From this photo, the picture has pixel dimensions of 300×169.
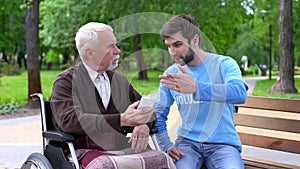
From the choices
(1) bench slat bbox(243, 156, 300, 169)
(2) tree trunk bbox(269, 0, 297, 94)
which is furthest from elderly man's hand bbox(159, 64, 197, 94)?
(2) tree trunk bbox(269, 0, 297, 94)

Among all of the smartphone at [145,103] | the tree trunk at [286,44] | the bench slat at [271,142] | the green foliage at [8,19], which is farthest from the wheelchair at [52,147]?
the green foliage at [8,19]

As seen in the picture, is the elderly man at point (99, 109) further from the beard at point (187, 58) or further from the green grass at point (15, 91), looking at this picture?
the green grass at point (15, 91)

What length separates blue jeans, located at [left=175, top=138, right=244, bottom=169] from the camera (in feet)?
10.3

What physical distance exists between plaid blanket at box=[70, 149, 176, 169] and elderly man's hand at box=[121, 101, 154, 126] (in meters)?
0.23

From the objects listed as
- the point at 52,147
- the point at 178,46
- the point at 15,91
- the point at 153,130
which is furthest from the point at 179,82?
the point at 15,91

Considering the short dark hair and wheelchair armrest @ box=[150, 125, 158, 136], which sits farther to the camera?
wheelchair armrest @ box=[150, 125, 158, 136]

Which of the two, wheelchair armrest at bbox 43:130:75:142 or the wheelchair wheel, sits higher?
wheelchair armrest at bbox 43:130:75:142

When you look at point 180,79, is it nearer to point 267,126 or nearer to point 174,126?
point 174,126

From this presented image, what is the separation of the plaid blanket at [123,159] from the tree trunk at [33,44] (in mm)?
9322

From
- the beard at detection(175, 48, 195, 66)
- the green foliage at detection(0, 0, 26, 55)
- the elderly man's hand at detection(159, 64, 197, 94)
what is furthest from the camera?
the green foliage at detection(0, 0, 26, 55)

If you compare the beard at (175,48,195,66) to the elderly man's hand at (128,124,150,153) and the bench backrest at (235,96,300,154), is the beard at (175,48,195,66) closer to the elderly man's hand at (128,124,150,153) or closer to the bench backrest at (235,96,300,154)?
the elderly man's hand at (128,124,150,153)

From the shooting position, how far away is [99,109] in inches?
118

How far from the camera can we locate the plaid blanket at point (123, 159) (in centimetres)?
275

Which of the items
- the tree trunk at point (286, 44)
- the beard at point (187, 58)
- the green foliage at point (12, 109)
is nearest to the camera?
the beard at point (187, 58)
